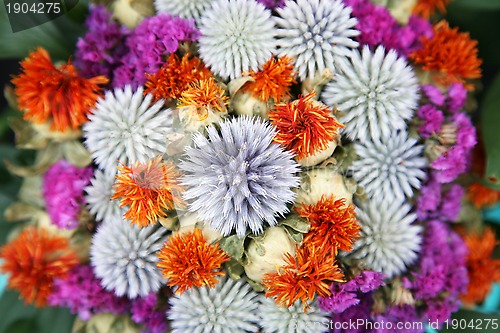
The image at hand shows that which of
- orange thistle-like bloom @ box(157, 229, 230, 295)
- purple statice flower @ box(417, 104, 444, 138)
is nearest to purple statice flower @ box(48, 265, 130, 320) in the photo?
orange thistle-like bloom @ box(157, 229, 230, 295)

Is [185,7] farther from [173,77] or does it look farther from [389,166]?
[389,166]

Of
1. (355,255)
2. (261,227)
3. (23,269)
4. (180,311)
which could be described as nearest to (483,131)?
(355,255)

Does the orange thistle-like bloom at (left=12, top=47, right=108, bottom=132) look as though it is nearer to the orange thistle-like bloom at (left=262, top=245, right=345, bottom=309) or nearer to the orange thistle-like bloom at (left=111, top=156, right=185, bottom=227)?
the orange thistle-like bloom at (left=111, top=156, right=185, bottom=227)

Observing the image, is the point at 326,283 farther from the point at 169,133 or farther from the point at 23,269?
the point at 23,269

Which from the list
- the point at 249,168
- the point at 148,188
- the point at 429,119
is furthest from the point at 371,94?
the point at 148,188

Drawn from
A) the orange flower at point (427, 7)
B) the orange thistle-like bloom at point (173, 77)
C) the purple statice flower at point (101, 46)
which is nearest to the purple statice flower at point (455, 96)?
the orange flower at point (427, 7)

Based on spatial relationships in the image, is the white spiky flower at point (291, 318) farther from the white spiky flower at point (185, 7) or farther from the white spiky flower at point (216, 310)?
the white spiky flower at point (185, 7)

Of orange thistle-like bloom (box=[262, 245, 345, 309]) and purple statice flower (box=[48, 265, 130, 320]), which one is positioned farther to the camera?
purple statice flower (box=[48, 265, 130, 320])
